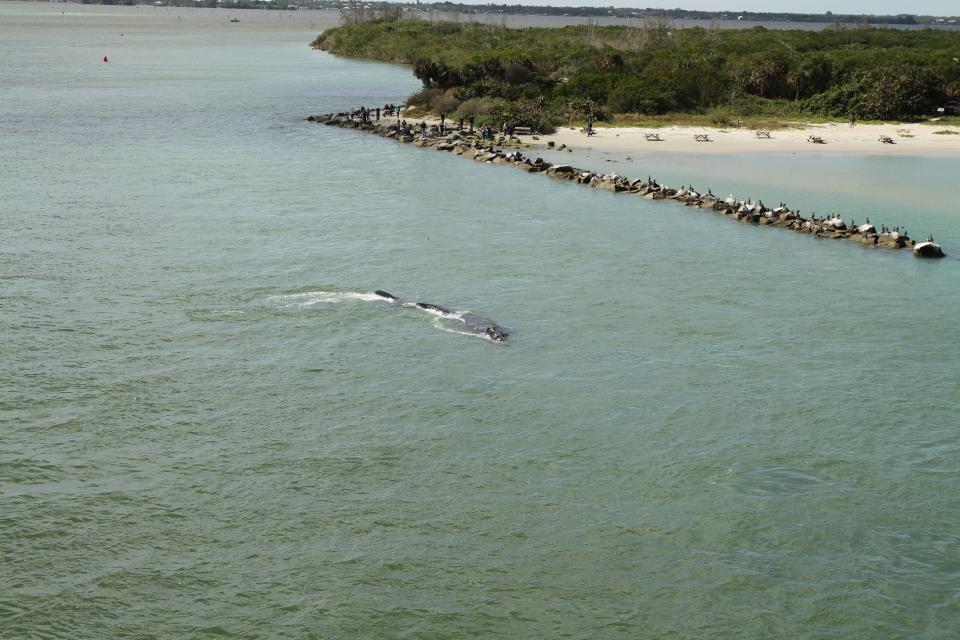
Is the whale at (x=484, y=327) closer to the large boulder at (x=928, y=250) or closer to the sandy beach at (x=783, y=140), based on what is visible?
the large boulder at (x=928, y=250)

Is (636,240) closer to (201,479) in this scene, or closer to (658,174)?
(658,174)

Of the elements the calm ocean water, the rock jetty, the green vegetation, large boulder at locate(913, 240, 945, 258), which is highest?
the green vegetation

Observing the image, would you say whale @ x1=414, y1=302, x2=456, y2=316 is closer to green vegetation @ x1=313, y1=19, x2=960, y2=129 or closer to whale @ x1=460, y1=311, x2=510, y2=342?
whale @ x1=460, y1=311, x2=510, y2=342

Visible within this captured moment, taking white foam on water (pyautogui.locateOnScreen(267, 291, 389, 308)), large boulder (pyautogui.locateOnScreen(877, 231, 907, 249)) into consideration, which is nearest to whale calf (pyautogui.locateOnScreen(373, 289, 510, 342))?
white foam on water (pyautogui.locateOnScreen(267, 291, 389, 308))

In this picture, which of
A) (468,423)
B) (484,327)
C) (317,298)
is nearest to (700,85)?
(317,298)

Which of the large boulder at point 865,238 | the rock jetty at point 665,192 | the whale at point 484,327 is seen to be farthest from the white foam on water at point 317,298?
the large boulder at point 865,238

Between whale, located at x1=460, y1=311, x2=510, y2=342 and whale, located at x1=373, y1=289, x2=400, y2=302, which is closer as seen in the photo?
whale, located at x1=460, y1=311, x2=510, y2=342

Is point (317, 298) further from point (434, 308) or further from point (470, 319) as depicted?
point (470, 319)
